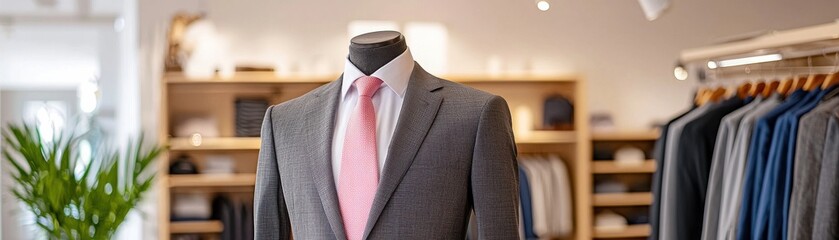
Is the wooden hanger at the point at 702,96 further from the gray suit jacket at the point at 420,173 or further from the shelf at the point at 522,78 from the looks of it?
the shelf at the point at 522,78

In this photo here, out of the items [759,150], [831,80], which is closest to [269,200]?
[759,150]

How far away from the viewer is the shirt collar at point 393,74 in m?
2.18

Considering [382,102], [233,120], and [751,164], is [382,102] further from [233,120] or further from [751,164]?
[233,120]

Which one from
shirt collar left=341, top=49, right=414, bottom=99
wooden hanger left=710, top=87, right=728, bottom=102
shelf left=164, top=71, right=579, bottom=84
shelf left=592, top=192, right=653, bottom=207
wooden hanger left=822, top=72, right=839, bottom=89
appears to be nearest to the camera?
shirt collar left=341, top=49, right=414, bottom=99

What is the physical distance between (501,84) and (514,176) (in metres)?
4.59

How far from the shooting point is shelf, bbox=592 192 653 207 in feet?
21.5

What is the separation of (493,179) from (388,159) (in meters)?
0.20

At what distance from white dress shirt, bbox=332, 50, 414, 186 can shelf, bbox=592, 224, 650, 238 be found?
455 centimetres

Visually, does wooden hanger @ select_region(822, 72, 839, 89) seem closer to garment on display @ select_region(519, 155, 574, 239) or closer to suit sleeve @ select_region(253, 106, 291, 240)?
suit sleeve @ select_region(253, 106, 291, 240)

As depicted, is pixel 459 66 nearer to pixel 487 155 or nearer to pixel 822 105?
pixel 822 105

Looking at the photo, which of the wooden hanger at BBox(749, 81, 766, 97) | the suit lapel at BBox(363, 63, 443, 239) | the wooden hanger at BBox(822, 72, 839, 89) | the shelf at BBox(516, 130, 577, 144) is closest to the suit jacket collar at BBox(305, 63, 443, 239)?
the suit lapel at BBox(363, 63, 443, 239)

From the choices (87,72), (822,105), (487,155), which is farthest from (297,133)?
(87,72)

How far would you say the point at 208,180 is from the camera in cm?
620

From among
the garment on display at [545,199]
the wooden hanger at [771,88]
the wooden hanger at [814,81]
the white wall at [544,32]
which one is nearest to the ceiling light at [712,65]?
the wooden hanger at [771,88]
